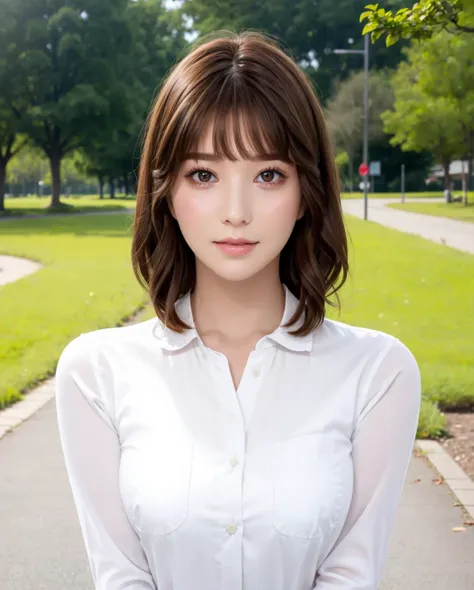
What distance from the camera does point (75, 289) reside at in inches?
584

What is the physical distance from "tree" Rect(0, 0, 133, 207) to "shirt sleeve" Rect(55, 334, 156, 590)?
44.0 metres

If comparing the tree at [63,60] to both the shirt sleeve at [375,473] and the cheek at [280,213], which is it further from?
the shirt sleeve at [375,473]

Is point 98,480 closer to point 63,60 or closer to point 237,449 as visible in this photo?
point 237,449

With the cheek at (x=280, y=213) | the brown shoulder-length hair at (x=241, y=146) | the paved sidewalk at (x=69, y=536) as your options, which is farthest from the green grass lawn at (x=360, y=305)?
the paved sidewalk at (x=69, y=536)

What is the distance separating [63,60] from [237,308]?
156 feet

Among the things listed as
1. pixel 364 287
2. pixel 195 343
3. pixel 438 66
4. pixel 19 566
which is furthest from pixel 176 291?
pixel 438 66

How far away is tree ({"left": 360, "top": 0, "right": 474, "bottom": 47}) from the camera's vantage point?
17.3 feet

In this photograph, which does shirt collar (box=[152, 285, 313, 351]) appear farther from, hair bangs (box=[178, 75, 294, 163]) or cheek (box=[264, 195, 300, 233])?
hair bangs (box=[178, 75, 294, 163])

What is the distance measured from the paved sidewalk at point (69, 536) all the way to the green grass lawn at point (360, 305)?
1.24 m

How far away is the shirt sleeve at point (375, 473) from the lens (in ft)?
6.16

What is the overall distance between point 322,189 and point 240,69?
1.00 feet

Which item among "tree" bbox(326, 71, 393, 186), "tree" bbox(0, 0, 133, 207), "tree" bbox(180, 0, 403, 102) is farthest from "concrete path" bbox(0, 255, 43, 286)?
"tree" bbox(180, 0, 403, 102)

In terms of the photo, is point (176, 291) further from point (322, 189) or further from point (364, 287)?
point (364, 287)

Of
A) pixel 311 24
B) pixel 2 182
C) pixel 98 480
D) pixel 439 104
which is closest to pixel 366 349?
pixel 98 480
